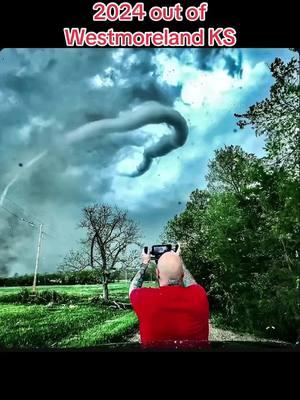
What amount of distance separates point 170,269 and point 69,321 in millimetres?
2380

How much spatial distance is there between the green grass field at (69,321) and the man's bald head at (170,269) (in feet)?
7.13

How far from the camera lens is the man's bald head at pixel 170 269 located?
2072 millimetres

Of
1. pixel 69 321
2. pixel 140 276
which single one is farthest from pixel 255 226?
pixel 140 276

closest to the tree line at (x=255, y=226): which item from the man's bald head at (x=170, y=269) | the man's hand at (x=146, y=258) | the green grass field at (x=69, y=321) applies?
the green grass field at (x=69, y=321)

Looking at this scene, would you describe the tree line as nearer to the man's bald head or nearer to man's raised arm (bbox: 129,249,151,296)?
man's raised arm (bbox: 129,249,151,296)

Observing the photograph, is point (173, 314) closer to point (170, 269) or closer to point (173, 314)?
point (173, 314)

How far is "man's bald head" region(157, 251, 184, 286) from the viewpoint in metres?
2.07

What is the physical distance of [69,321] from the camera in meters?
4.16

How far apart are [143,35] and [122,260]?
1.98 meters

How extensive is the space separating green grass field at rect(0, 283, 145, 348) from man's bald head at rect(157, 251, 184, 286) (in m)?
2.17

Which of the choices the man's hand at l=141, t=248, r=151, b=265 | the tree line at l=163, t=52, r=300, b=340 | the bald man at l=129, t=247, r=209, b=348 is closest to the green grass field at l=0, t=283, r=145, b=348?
the tree line at l=163, t=52, r=300, b=340

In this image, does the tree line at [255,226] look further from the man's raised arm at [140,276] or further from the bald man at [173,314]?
the bald man at [173,314]

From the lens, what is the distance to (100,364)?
2.10m

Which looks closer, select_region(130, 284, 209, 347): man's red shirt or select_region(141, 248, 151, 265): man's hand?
select_region(130, 284, 209, 347): man's red shirt
